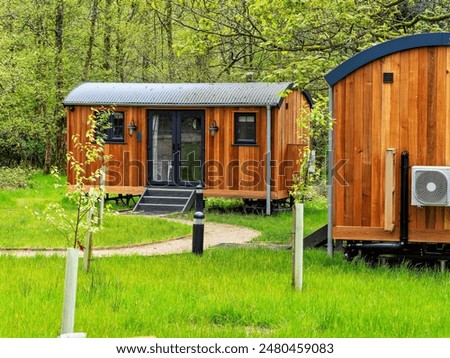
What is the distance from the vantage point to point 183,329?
24.7 ft

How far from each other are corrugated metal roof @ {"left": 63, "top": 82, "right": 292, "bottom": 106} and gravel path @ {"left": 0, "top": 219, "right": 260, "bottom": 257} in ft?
13.8

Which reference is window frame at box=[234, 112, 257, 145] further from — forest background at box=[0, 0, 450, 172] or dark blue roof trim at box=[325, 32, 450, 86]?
dark blue roof trim at box=[325, 32, 450, 86]

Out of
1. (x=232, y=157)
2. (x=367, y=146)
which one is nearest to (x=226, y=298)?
(x=367, y=146)

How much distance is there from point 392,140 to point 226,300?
4.21m

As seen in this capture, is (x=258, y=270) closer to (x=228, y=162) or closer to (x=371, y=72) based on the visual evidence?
(x=371, y=72)

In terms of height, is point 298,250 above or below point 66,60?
below

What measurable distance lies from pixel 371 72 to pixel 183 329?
589 cm

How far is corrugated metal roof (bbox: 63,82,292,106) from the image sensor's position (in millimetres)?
22234

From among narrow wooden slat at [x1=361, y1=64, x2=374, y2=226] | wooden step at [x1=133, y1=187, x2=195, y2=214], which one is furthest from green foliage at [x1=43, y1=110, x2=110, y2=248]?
wooden step at [x1=133, y1=187, x2=195, y2=214]

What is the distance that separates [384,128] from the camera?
1199 cm

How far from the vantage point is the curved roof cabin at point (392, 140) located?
11.7 metres

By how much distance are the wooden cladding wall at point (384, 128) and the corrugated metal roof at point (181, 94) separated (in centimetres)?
961

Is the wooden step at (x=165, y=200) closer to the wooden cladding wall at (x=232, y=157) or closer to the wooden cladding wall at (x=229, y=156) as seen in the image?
the wooden cladding wall at (x=229, y=156)

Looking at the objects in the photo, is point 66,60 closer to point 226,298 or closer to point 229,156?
point 229,156
